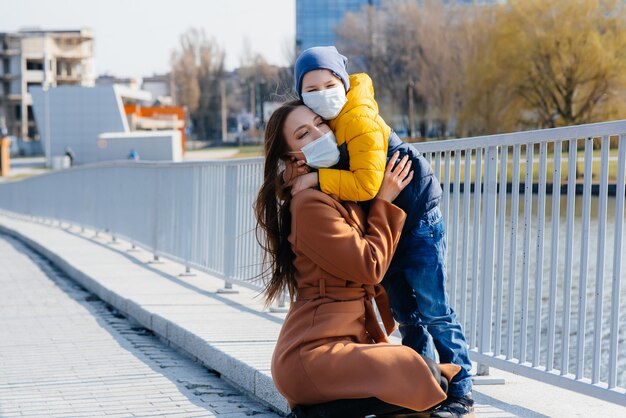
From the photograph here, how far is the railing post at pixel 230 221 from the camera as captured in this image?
8797 mm

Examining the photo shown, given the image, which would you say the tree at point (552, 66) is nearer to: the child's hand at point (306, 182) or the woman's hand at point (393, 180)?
the woman's hand at point (393, 180)

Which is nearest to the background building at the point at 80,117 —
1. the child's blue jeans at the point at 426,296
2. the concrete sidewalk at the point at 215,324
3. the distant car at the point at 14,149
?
the distant car at the point at 14,149

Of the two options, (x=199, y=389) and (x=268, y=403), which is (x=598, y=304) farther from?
(x=199, y=389)

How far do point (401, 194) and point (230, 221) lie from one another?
17.6 ft

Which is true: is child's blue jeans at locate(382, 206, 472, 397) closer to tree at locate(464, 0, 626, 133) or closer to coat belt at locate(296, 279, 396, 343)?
coat belt at locate(296, 279, 396, 343)

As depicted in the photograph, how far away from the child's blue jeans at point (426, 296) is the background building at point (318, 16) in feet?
363

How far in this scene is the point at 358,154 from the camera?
11.2ft

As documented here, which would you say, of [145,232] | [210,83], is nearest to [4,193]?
[145,232]

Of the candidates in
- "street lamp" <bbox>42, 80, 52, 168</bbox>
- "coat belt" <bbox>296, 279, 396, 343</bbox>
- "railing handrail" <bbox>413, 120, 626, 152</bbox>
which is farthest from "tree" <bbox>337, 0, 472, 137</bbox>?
"coat belt" <bbox>296, 279, 396, 343</bbox>

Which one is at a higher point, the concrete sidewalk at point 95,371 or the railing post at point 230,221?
the railing post at point 230,221

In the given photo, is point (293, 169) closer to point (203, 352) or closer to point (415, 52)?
point (203, 352)

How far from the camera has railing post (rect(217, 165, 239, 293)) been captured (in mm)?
8797

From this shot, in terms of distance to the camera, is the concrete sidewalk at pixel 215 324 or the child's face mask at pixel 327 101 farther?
the concrete sidewalk at pixel 215 324

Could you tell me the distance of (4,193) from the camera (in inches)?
1432
